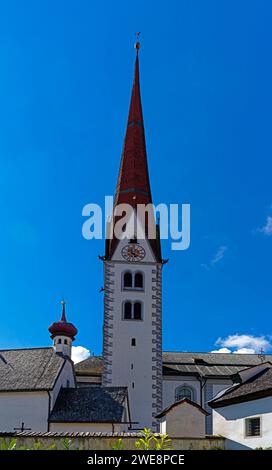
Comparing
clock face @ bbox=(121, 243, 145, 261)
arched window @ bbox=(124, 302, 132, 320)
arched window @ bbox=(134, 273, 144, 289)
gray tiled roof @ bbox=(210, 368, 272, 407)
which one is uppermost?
clock face @ bbox=(121, 243, 145, 261)

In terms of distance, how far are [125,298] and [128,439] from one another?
77.5 ft

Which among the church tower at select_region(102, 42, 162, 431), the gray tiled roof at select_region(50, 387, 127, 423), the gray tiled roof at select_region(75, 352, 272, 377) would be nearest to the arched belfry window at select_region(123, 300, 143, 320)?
the church tower at select_region(102, 42, 162, 431)

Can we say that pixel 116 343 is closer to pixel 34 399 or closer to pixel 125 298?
pixel 125 298

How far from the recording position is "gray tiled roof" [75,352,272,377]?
42.8 metres

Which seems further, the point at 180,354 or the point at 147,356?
the point at 180,354

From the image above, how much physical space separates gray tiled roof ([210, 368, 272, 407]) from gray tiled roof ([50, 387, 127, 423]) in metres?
7.16

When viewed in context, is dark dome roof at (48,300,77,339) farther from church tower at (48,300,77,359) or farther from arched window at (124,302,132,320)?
arched window at (124,302,132,320)

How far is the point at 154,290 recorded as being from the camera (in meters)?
42.0

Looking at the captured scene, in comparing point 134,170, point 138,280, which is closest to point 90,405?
point 138,280

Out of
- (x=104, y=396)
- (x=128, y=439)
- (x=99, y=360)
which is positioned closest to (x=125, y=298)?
(x=99, y=360)

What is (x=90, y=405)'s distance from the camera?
30.1 meters

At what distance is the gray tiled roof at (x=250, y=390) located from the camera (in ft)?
70.8
